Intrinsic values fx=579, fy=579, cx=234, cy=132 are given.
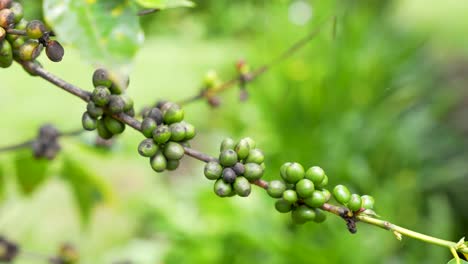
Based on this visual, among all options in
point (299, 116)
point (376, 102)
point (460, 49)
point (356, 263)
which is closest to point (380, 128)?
point (376, 102)

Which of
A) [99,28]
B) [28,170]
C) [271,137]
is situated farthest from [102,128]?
[271,137]

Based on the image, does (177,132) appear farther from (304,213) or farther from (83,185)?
(83,185)

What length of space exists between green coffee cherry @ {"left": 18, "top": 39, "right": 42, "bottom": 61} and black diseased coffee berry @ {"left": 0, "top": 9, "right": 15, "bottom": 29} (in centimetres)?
2

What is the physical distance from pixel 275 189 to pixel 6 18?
0.74 ft

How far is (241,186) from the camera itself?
1.36 ft

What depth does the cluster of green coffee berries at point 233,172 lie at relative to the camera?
42 centimetres

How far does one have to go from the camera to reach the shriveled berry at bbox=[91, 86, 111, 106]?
0.42 m

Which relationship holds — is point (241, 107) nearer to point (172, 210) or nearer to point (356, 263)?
point (172, 210)

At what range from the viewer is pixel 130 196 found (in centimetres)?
228

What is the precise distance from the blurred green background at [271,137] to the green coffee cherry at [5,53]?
3.07 feet

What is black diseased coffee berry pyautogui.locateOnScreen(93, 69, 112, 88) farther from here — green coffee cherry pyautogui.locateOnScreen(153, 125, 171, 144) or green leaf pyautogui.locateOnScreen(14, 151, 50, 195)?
green leaf pyautogui.locateOnScreen(14, 151, 50, 195)

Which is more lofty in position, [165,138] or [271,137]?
[271,137]

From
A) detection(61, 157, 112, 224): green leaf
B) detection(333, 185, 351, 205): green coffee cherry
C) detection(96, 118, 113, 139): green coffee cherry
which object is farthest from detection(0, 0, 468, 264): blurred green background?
detection(333, 185, 351, 205): green coffee cherry

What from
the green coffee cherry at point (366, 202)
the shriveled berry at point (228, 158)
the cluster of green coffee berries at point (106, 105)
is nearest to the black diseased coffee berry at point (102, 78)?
the cluster of green coffee berries at point (106, 105)
